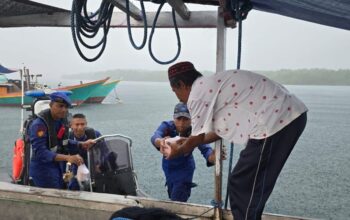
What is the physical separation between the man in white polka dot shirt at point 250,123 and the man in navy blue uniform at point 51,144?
1.90 meters

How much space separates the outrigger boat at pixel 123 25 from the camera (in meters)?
2.52

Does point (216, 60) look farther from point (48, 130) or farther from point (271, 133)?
point (48, 130)

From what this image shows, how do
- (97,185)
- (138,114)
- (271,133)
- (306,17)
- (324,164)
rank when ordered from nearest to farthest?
(271,133) → (306,17) → (97,185) → (324,164) → (138,114)

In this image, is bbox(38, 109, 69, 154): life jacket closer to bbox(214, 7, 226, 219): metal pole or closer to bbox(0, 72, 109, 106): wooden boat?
bbox(214, 7, 226, 219): metal pole

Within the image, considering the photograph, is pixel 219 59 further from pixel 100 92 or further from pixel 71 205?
pixel 100 92

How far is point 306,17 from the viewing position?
2719 millimetres

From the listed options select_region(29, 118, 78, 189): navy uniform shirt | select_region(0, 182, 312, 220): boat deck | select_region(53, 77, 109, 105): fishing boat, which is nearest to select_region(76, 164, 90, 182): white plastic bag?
select_region(29, 118, 78, 189): navy uniform shirt

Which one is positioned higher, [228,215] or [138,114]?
[228,215]

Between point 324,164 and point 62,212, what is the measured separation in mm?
11858

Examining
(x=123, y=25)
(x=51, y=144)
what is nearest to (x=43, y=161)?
(x=51, y=144)

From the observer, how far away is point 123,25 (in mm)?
2996

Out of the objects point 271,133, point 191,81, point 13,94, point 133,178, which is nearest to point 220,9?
point 191,81

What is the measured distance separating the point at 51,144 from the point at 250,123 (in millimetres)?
2320

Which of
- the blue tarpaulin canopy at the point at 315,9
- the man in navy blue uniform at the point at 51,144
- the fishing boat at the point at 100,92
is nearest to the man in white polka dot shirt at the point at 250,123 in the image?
the blue tarpaulin canopy at the point at 315,9
